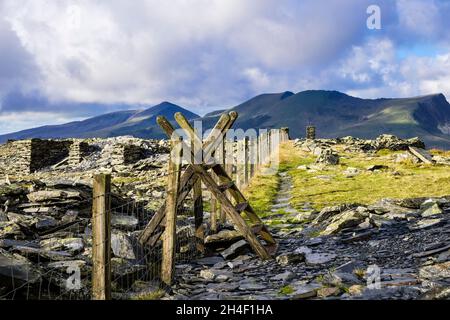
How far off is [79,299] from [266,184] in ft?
63.8

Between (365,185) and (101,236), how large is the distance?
1998 cm

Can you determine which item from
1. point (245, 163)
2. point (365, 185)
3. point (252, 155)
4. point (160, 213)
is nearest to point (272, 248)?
point (160, 213)

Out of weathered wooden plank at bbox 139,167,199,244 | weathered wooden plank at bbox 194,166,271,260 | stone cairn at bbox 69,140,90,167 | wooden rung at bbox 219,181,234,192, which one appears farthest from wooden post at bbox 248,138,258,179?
stone cairn at bbox 69,140,90,167

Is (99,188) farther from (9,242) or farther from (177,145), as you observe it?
(9,242)

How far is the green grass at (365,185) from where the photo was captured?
832 inches

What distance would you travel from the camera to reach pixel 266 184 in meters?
26.8

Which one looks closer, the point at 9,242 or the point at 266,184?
the point at 9,242

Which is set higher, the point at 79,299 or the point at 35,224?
the point at 35,224

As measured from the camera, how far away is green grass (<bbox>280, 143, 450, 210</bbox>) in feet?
69.4

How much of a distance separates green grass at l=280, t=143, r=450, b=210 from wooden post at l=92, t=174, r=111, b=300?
13.2 meters
